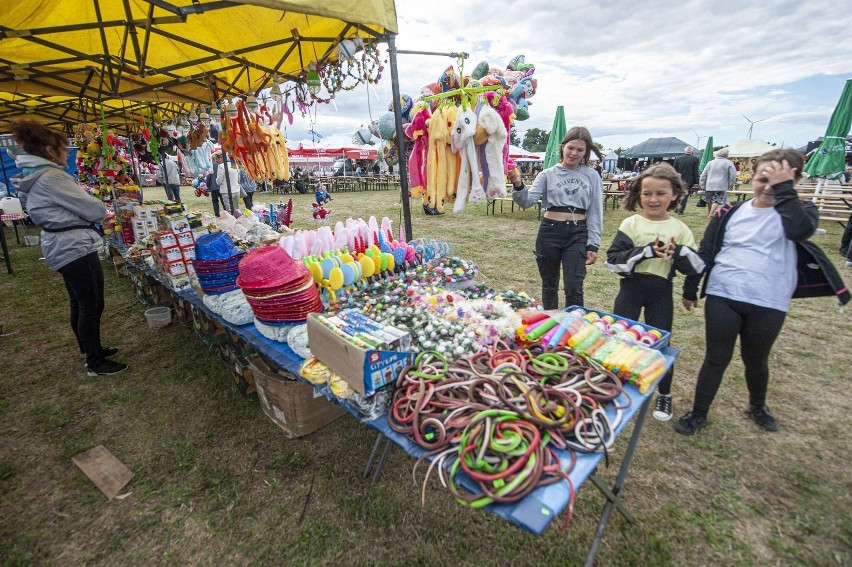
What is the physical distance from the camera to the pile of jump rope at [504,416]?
1095 mm

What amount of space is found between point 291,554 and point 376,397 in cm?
100

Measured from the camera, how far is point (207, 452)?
2414mm

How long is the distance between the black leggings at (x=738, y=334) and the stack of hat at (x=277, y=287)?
2.29 m

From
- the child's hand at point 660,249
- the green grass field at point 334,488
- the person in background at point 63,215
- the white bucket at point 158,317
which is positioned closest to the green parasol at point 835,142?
the green grass field at point 334,488

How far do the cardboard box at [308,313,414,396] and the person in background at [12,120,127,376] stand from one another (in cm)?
250

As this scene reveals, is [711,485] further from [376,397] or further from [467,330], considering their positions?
[376,397]

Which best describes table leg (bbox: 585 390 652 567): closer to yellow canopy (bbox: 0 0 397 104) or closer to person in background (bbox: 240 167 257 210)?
yellow canopy (bbox: 0 0 397 104)

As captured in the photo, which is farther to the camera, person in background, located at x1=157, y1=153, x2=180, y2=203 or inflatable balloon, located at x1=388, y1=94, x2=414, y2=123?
person in background, located at x1=157, y1=153, x2=180, y2=203

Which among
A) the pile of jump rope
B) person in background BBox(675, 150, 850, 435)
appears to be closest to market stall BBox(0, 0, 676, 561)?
the pile of jump rope

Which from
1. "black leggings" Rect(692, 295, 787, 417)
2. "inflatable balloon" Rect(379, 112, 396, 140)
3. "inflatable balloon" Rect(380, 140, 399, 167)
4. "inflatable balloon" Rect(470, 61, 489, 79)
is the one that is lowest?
"black leggings" Rect(692, 295, 787, 417)

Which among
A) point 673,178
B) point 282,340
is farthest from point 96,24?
point 673,178

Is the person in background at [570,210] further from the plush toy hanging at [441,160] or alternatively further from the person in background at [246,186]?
the person in background at [246,186]

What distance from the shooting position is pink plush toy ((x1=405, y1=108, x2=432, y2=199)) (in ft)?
8.81

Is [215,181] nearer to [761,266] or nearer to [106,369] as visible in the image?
[106,369]
